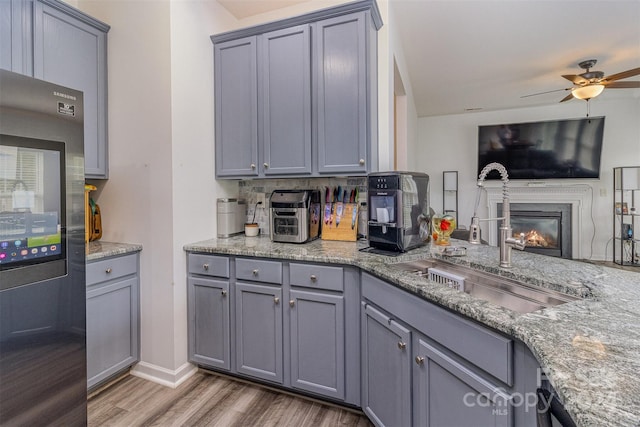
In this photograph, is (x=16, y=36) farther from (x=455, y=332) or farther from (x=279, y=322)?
(x=455, y=332)

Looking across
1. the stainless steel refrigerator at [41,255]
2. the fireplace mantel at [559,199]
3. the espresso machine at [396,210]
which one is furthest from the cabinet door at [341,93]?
the fireplace mantel at [559,199]

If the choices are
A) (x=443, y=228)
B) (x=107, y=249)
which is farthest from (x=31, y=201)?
(x=443, y=228)

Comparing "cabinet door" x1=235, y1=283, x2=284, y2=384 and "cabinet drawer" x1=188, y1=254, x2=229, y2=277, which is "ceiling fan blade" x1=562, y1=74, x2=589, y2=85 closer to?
"cabinet door" x1=235, y1=283, x2=284, y2=384

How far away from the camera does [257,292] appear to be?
6.49 feet

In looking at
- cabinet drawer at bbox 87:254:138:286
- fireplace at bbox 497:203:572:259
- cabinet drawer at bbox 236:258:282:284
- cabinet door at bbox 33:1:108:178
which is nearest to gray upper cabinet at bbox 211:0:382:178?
cabinet drawer at bbox 236:258:282:284

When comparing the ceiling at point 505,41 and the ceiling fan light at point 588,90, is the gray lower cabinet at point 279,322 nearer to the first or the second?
the ceiling at point 505,41

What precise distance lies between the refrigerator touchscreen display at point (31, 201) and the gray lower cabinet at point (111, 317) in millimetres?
617

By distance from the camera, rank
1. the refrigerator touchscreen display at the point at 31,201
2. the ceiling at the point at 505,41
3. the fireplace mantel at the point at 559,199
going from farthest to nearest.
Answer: the fireplace mantel at the point at 559,199
the ceiling at the point at 505,41
the refrigerator touchscreen display at the point at 31,201

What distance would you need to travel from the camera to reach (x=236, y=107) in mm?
2387

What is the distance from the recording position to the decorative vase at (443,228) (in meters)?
1.95

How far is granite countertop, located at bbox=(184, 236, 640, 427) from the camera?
0.56 metres

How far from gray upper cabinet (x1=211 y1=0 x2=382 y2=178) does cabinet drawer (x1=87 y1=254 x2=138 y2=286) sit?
889 millimetres

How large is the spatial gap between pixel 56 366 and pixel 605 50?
228 inches

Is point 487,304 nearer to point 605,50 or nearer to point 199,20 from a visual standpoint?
point 199,20
